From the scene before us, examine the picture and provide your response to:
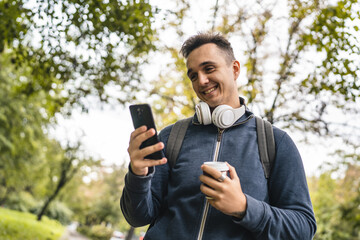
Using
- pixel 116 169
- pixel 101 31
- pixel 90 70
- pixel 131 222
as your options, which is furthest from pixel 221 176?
pixel 116 169

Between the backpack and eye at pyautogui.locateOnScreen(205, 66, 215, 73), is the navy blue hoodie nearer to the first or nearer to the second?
the backpack

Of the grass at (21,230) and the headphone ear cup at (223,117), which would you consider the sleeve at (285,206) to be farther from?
the grass at (21,230)

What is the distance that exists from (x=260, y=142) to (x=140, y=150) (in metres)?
0.82

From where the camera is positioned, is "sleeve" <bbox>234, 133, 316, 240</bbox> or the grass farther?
the grass

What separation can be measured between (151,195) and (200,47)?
115 centimetres

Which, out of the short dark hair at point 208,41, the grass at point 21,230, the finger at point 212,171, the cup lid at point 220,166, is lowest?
the grass at point 21,230

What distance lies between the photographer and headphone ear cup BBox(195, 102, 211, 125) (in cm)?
211

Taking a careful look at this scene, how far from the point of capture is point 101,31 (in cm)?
476

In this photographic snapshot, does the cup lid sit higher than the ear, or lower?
lower

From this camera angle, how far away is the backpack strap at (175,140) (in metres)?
2.08

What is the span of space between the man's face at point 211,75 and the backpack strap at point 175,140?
263 millimetres

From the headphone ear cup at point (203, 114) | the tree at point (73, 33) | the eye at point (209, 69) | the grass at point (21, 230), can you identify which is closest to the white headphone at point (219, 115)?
the headphone ear cup at point (203, 114)

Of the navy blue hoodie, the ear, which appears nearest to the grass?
the navy blue hoodie

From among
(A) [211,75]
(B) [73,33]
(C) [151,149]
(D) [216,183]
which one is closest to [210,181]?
(D) [216,183]
